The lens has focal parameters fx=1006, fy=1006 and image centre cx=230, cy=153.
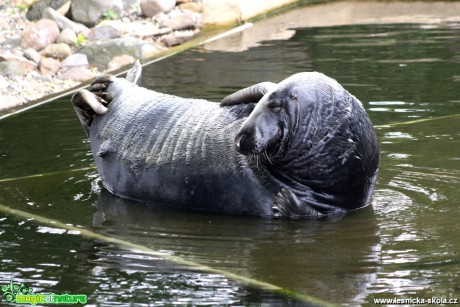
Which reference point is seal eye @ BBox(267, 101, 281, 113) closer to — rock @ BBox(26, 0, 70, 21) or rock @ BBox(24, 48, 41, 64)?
rock @ BBox(24, 48, 41, 64)

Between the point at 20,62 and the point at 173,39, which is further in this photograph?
the point at 173,39

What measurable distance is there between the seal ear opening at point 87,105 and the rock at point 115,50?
669 centimetres

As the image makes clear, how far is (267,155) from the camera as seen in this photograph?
6.85m

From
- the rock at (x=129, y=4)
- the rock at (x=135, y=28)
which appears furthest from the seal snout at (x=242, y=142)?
the rock at (x=129, y=4)

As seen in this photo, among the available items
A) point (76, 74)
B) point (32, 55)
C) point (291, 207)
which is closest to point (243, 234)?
point (291, 207)

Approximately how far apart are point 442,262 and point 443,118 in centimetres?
414

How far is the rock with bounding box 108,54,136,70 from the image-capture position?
14883mm

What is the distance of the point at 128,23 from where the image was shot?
58.1 feet

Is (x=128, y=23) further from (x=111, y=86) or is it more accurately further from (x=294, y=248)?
(x=294, y=248)

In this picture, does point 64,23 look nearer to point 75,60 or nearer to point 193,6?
point 75,60

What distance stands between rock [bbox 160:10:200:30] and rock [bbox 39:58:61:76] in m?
3.22

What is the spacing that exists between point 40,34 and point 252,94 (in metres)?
9.72

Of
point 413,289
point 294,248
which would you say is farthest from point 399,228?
point 413,289

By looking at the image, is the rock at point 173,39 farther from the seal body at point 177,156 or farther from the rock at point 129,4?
the seal body at point 177,156
